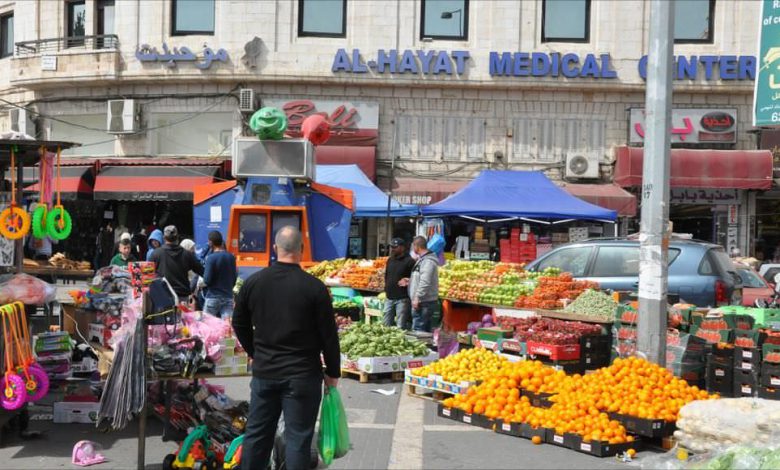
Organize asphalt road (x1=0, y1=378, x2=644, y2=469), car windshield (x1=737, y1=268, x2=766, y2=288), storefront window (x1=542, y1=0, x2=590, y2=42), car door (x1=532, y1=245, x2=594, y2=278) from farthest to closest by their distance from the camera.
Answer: storefront window (x1=542, y1=0, x2=590, y2=42)
car windshield (x1=737, y1=268, x2=766, y2=288)
car door (x1=532, y1=245, x2=594, y2=278)
asphalt road (x1=0, y1=378, x2=644, y2=469)

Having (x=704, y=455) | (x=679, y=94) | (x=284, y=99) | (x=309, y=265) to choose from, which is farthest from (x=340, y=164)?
(x=704, y=455)

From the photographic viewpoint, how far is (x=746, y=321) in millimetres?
9172

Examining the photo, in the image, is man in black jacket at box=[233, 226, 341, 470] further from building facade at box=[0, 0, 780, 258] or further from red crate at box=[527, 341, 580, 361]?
building facade at box=[0, 0, 780, 258]

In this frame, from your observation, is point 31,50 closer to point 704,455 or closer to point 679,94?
point 679,94

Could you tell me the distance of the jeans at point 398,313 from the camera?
1209cm

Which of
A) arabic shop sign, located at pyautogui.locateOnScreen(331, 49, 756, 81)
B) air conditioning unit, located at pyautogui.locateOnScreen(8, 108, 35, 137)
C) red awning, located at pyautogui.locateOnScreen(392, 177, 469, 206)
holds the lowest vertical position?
red awning, located at pyautogui.locateOnScreen(392, 177, 469, 206)

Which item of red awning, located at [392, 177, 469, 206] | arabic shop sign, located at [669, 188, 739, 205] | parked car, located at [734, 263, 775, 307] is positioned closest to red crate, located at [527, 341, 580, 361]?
parked car, located at [734, 263, 775, 307]

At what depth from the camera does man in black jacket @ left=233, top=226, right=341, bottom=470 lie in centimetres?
508

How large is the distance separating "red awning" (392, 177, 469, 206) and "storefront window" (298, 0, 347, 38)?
503cm

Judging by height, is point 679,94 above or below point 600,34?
below

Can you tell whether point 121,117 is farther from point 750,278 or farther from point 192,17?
point 750,278

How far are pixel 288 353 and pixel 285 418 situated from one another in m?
0.42

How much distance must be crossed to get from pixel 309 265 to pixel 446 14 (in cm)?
1078

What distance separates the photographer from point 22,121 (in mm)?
23922
